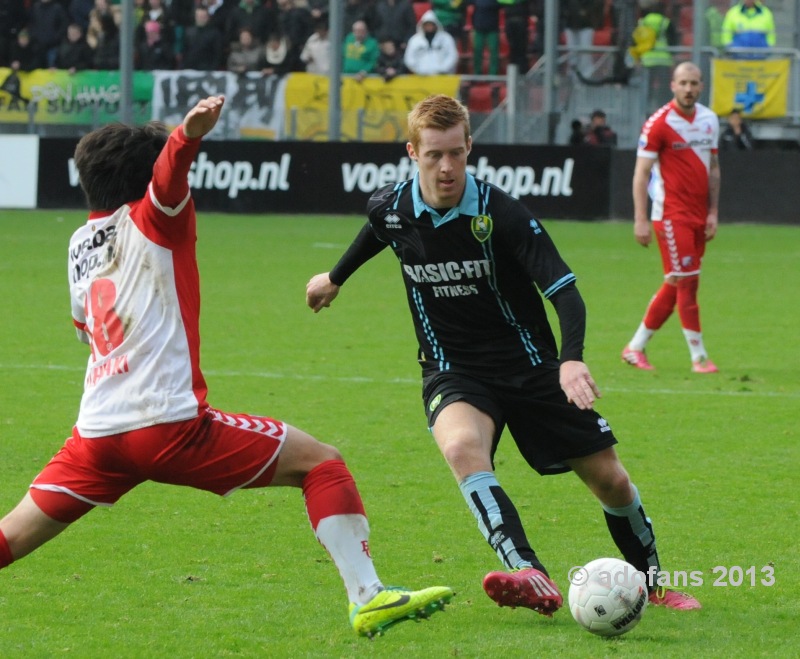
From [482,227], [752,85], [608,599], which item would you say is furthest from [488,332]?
[752,85]

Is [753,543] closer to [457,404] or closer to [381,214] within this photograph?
[457,404]

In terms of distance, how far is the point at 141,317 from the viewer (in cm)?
413

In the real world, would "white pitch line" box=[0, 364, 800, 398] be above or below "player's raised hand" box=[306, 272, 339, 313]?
below

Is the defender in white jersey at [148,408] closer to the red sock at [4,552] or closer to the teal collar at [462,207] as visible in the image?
the red sock at [4,552]

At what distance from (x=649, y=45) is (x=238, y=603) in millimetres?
20292

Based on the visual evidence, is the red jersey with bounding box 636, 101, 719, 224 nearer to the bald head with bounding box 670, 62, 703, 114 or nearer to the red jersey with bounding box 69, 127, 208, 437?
the bald head with bounding box 670, 62, 703, 114

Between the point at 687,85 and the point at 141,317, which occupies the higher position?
the point at 687,85

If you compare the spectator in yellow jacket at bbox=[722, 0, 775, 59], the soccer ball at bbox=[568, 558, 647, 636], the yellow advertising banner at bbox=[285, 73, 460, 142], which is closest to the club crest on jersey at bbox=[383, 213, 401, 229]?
the soccer ball at bbox=[568, 558, 647, 636]

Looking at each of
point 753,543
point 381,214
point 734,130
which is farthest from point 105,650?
point 734,130

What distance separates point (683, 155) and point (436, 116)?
610 centimetres

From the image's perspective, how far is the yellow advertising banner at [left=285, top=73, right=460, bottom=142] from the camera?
23.0 m

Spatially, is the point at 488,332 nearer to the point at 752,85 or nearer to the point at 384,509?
the point at 384,509

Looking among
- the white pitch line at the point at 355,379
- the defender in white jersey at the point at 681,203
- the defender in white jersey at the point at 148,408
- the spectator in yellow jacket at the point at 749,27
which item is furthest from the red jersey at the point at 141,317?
the spectator in yellow jacket at the point at 749,27

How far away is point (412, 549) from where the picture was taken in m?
5.72
